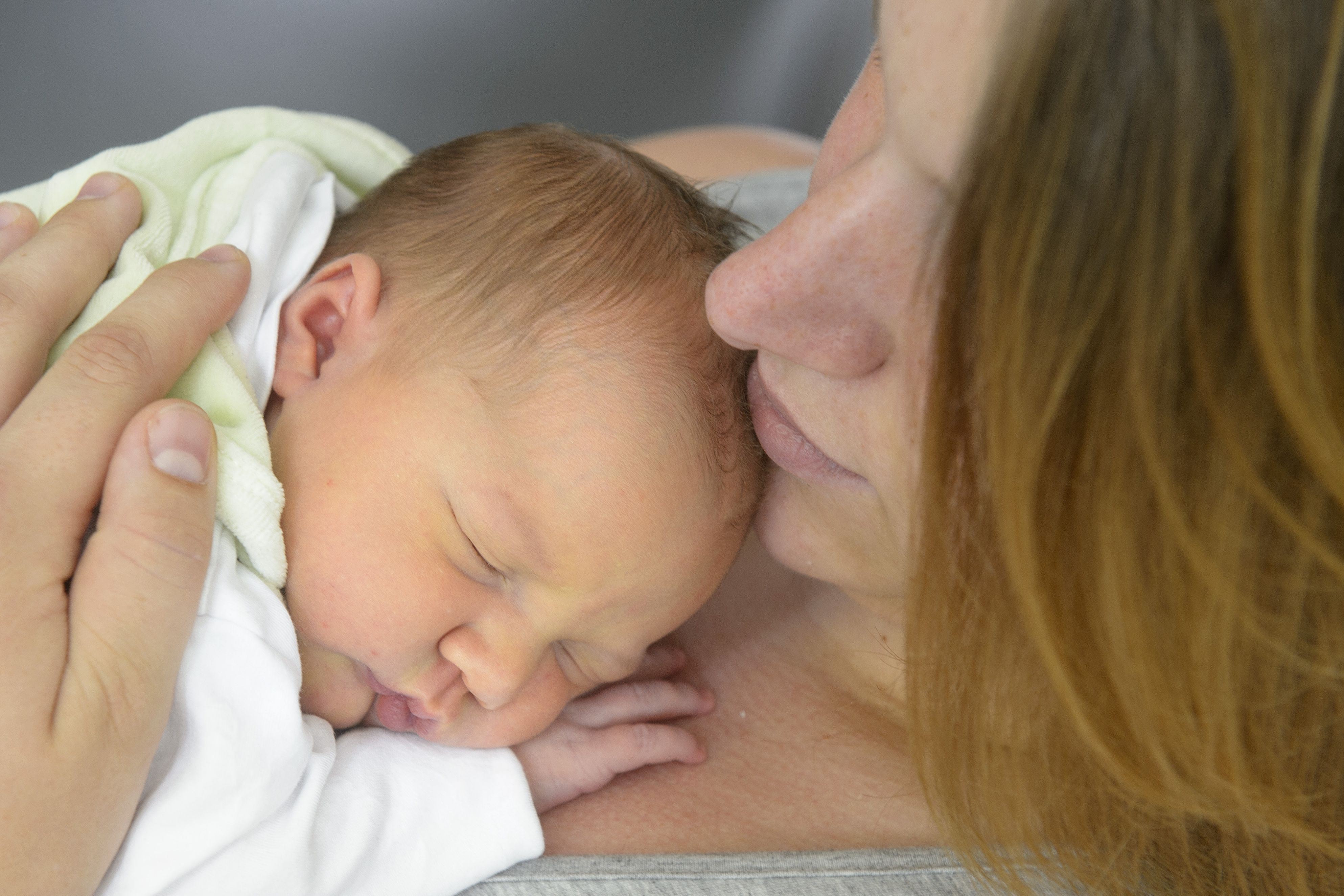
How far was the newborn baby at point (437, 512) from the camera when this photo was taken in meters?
0.90

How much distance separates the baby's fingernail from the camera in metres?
1.08

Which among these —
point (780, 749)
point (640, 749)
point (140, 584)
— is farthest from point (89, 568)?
point (780, 749)

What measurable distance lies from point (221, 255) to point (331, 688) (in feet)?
1.53

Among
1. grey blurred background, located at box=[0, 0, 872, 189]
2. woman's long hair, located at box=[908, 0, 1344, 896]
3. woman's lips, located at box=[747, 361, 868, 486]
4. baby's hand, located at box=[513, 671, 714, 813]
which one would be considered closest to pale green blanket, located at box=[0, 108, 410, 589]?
baby's hand, located at box=[513, 671, 714, 813]

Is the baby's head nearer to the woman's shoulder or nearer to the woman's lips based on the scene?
the woman's lips

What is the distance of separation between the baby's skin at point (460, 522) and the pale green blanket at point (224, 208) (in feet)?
0.19

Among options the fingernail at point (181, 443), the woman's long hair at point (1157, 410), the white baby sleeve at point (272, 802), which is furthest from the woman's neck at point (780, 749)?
the fingernail at point (181, 443)

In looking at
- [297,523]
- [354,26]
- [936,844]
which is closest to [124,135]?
[354,26]

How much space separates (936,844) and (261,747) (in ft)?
2.29

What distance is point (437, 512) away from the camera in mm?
993

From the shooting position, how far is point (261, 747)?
89 cm

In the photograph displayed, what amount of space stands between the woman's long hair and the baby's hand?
19.1 inches

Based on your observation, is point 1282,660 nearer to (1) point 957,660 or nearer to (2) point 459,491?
(1) point 957,660

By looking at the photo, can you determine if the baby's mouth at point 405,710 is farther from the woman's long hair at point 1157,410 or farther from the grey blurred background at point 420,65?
the grey blurred background at point 420,65
